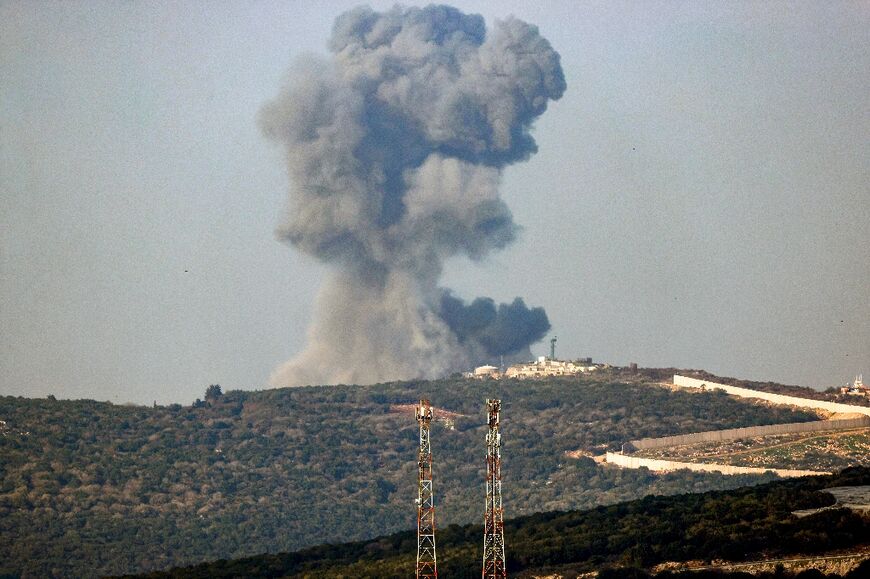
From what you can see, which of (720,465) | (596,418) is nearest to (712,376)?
(596,418)

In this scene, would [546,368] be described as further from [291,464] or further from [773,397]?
[291,464]

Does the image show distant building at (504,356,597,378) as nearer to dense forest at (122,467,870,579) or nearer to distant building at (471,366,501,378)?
distant building at (471,366,501,378)

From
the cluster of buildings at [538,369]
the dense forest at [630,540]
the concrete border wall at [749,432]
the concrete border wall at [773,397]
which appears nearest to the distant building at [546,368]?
the cluster of buildings at [538,369]

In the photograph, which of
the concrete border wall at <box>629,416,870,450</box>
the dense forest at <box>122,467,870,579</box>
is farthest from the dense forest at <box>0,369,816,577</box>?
the dense forest at <box>122,467,870,579</box>

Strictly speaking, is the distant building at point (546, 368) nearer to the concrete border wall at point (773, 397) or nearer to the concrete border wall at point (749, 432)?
the concrete border wall at point (773, 397)

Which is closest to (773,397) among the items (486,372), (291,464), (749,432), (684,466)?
(749,432)

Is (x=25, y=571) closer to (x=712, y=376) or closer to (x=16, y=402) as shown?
(x=16, y=402)
